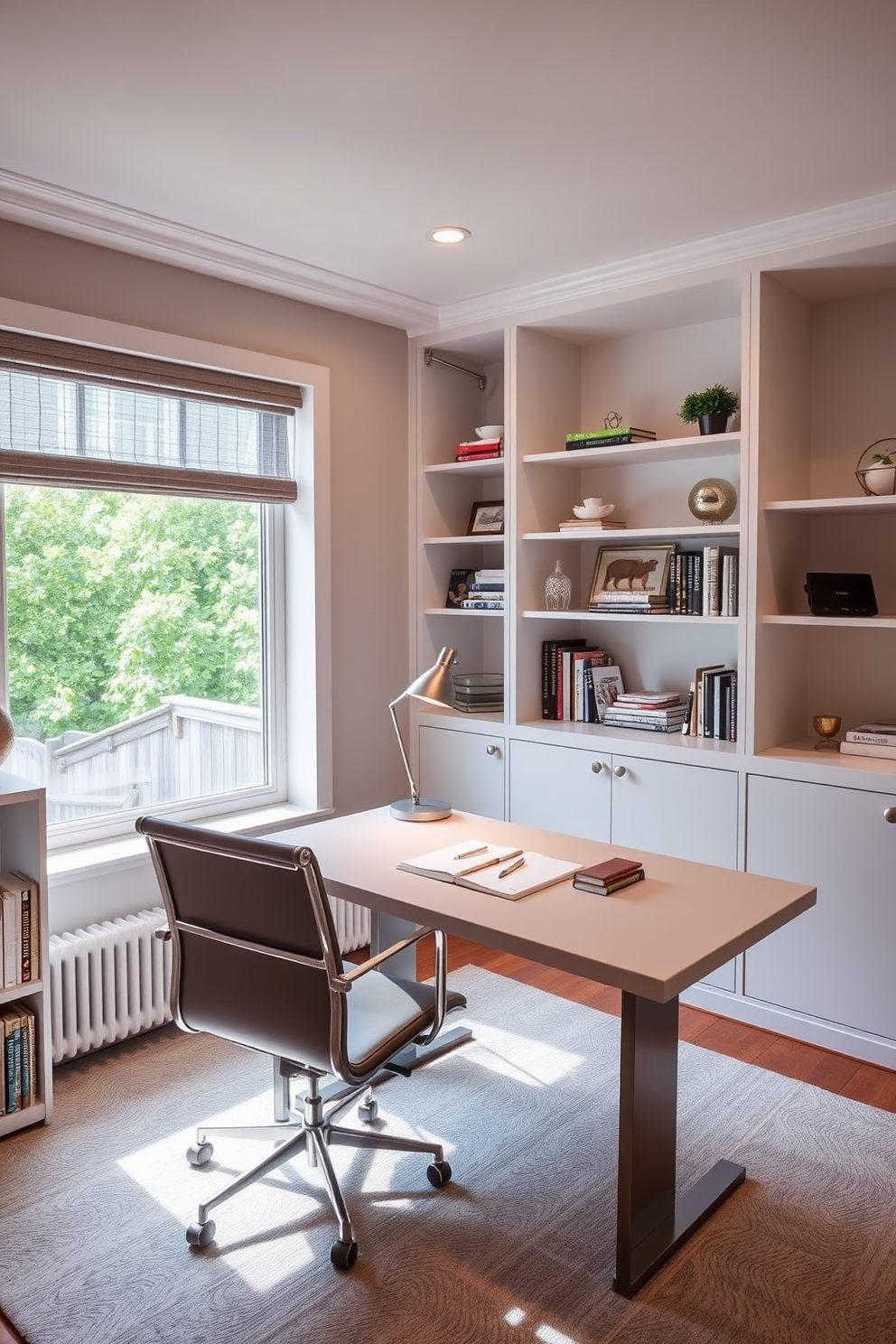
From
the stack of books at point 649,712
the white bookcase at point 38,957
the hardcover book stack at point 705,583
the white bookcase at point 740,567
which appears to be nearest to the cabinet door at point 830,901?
the white bookcase at point 740,567

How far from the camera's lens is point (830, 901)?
298 cm

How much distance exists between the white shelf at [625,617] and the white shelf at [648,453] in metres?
0.58

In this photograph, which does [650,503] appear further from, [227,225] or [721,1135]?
[721,1135]

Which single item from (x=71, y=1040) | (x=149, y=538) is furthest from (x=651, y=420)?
(x=71, y=1040)

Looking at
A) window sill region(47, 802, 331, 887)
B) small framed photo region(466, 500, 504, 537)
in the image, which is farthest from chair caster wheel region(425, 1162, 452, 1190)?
small framed photo region(466, 500, 504, 537)

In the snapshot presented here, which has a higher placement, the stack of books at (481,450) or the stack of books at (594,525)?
the stack of books at (481,450)

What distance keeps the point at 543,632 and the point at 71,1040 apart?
2.23 m

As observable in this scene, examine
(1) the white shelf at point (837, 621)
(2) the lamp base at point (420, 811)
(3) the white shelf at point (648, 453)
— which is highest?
(3) the white shelf at point (648, 453)

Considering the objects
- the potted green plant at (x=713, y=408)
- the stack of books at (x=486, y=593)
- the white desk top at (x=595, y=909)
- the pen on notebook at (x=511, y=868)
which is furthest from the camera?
the stack of books at (x=486, y=593)

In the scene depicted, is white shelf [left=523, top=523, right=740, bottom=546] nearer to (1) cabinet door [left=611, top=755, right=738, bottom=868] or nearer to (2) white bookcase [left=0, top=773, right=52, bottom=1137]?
(1) cabinet door [left=611, top=755, right=738, bottom=868]

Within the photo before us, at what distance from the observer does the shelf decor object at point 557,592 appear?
3.84 meters

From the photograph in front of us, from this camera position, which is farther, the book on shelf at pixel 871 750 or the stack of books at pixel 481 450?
the stack of books at pixel 481 450

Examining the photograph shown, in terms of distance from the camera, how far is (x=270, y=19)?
6.18 feet

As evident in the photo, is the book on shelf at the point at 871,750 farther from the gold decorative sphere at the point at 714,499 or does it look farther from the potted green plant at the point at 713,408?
the potted green plant at the point at 713,408
